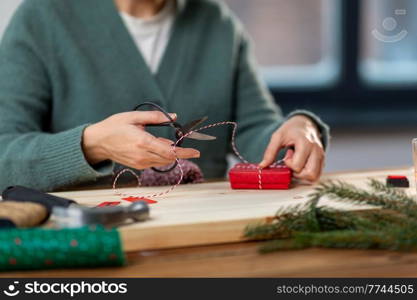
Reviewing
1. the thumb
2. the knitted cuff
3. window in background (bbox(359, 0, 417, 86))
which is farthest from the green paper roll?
window in background (bbox(359, 0, 417, 86))

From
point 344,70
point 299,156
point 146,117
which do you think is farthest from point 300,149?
point 344,70

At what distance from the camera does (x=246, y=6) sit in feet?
8.08

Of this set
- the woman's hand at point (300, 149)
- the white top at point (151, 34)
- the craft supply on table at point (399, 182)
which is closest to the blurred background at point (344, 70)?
the white top at point (151, 34)

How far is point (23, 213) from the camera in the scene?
818 mm

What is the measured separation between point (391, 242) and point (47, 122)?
0.90m

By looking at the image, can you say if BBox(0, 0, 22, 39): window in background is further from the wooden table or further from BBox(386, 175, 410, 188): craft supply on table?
the wooden table

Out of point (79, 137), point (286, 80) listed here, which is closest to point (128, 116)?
point (79, 137)

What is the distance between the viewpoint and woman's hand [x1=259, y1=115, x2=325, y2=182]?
1177 millimetres

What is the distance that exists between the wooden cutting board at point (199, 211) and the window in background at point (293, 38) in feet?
4.35

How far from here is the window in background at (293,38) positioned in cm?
246

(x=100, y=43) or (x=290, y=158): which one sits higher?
(x=100, y=43)

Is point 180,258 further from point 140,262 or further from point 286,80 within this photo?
point 286,80

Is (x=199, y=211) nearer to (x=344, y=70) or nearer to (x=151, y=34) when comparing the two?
(x=151, y=34)

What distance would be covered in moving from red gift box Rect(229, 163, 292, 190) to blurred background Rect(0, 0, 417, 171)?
51.5 inches
